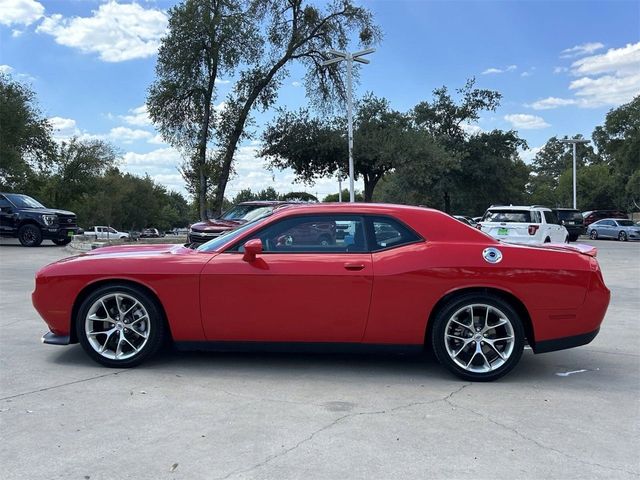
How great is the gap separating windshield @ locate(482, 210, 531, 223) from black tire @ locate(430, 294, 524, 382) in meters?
12.8

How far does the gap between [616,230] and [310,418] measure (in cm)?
3141

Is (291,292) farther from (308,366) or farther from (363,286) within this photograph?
(308,366)

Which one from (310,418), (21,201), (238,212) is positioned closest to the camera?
(310,418)

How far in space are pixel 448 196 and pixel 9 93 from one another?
31.4 metres

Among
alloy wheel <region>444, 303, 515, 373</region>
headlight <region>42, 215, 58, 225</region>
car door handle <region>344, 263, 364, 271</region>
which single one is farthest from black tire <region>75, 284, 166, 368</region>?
headlight <region>42, 215, 58, 225</region>

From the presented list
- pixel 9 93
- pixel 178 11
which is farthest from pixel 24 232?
pixel 9 93

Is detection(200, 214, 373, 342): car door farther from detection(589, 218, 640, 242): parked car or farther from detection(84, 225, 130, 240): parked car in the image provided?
detection(589, 218, 640, 242): parked car

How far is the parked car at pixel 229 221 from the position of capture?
1314 centimetres

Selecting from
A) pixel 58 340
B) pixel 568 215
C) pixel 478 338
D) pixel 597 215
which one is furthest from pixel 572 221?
pixel 58 340

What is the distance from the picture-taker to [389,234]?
4672 mm

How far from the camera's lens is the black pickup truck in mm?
18453

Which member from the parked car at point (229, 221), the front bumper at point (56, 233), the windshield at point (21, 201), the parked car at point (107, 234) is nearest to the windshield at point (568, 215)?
the parked car at point (229, 221)

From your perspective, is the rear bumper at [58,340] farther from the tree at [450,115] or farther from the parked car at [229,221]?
the tree at [450,115]

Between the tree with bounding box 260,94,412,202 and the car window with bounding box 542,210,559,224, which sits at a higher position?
the tree with bounding box 260,94,412,202
